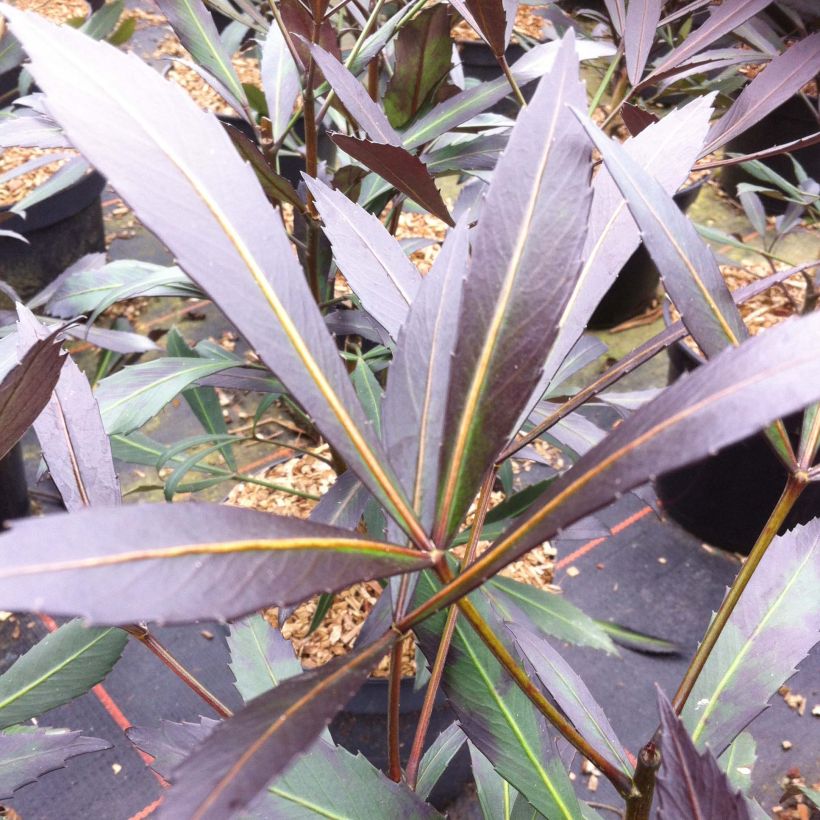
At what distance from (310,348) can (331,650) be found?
749mm

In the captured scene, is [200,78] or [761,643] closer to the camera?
[761,643]

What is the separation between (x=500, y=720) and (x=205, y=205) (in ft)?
1.10

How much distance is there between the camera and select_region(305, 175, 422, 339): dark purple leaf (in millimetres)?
488

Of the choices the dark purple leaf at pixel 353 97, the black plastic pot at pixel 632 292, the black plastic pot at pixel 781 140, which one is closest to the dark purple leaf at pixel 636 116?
the dark purple leaf at pixel 353 97

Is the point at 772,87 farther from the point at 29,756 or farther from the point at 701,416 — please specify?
the point at 29,756

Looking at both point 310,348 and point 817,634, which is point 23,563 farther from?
point 817,634

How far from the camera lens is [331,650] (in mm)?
979

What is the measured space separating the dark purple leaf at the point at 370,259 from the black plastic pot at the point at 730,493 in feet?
2.77

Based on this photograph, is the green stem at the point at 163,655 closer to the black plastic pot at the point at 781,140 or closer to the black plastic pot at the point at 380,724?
the black plastic pot at the point at 380,724

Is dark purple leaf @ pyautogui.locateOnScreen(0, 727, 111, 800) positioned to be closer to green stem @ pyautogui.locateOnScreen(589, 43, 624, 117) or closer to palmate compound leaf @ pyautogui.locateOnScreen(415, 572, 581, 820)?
palmate compound leaf @ pyautogui.locateOnScreen(415, 572, 581, 820)

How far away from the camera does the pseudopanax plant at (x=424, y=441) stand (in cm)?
24

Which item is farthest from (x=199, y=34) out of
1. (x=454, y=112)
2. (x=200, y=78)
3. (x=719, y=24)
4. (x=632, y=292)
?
(x=200, y=78)

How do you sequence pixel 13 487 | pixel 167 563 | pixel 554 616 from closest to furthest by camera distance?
pixel 167 563 → pixel 554 616 → pixel 13 487

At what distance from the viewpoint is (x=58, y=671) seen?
0.59m
